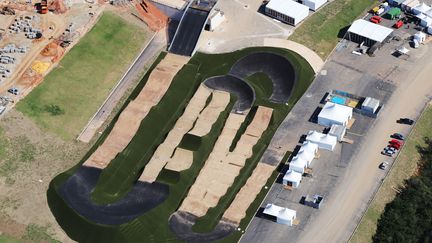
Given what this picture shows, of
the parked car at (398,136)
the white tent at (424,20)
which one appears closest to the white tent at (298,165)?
the parked car at (398,136)

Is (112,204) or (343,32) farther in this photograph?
(343,32)

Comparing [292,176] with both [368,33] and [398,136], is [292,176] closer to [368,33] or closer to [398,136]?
[398,136]

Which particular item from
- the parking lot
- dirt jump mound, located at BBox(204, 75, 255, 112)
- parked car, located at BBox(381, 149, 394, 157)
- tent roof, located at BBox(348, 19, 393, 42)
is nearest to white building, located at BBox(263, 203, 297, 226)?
the parking lot

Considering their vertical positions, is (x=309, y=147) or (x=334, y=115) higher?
(x=334, y=115)

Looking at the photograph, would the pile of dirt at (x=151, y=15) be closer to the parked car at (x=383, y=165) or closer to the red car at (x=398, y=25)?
the red car at (x=398, y=25)

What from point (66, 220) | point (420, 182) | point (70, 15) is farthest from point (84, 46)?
point (420, 182)

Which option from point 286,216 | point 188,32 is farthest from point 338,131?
point 188,32
